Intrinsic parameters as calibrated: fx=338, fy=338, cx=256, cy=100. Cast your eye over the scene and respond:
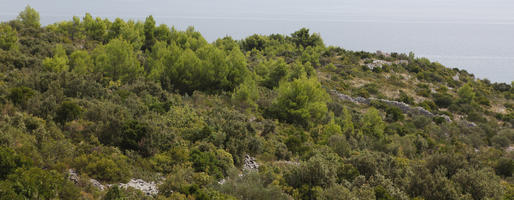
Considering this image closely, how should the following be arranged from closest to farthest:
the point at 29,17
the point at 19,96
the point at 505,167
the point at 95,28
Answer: the point at 19,96, the point at 505,167, the point at 29,17, the point at 95,28

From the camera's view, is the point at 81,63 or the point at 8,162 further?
the point at 81,63

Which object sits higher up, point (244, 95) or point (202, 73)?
point (202, 73)

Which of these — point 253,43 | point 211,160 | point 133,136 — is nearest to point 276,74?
point 211,160

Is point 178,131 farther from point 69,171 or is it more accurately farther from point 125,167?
point 69,171

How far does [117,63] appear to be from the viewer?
25.6 meters

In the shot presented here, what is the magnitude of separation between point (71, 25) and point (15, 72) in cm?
2847

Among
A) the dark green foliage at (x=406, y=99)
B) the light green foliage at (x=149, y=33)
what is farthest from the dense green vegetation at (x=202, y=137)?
the light green foliage at (x=149, y=33)

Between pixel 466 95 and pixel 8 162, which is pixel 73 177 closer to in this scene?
pixel 8 162

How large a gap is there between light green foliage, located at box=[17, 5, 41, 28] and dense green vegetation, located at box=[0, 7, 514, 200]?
112cm

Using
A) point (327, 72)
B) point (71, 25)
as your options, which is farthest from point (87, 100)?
point (327, 72)

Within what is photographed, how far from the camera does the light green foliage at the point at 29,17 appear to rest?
4284cm

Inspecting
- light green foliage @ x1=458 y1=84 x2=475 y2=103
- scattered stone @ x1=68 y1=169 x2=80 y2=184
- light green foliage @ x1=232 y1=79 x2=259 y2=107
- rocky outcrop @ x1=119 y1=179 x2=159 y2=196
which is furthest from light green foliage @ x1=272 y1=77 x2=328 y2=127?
light green foliage @ x1=458 y1=84 x2=475 y2=103

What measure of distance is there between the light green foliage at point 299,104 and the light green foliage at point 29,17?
115 ft

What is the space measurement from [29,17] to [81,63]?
2641 centimetres
